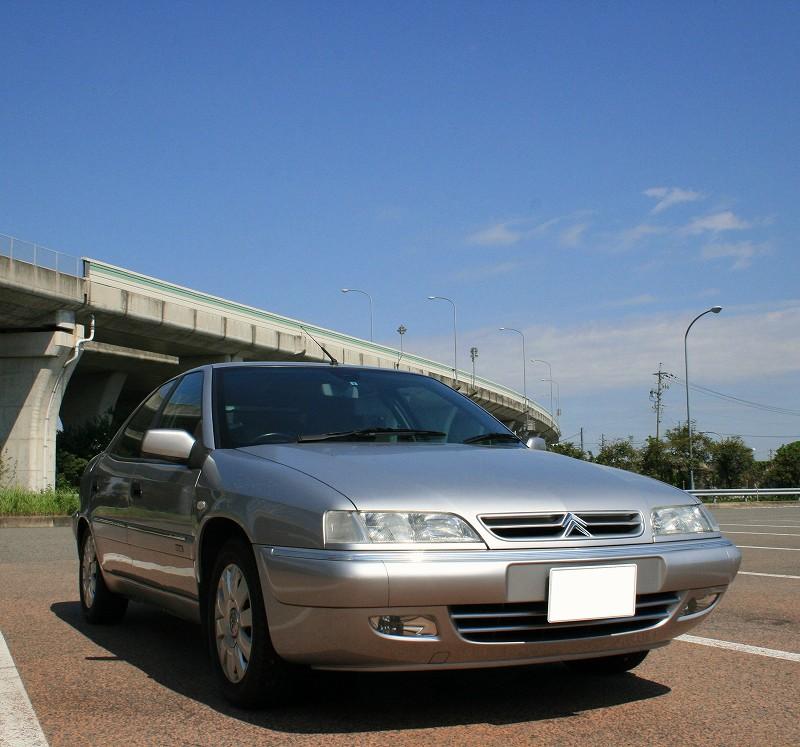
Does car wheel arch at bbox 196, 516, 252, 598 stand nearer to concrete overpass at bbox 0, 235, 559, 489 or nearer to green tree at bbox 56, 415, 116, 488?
concrete overpass at bbox 0, 235, 559, 489

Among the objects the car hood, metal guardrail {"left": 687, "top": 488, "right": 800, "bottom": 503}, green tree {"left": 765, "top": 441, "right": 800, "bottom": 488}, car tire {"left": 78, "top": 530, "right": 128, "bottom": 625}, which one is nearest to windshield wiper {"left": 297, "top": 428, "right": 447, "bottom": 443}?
the car hood

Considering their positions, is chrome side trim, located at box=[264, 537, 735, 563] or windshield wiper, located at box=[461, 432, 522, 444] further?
windshield wiper, located at box=[461, 432, 522, 444]

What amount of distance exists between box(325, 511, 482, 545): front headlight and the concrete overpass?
20.4 metres

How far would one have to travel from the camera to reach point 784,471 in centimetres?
8469

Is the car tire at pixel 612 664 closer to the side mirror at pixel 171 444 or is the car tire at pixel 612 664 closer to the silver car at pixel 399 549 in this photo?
the silver car at pixel 399 549

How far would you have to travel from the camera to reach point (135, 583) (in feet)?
18.6

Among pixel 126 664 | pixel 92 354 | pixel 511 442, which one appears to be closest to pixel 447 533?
pixel 511 442

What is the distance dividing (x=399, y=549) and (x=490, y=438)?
170 cm

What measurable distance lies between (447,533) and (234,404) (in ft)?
5.63

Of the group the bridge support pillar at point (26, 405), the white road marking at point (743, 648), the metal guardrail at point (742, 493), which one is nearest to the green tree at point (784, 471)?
the metal guardrail at point (742, 493)

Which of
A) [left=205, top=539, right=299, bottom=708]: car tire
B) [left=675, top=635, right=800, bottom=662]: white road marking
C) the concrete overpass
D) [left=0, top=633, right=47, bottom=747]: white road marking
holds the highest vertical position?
the concrete overpass

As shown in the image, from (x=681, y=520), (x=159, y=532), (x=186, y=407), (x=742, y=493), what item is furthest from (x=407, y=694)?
(x=742, y=493)

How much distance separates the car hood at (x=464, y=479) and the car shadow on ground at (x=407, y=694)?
0.81 m

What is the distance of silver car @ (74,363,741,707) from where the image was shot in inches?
148
